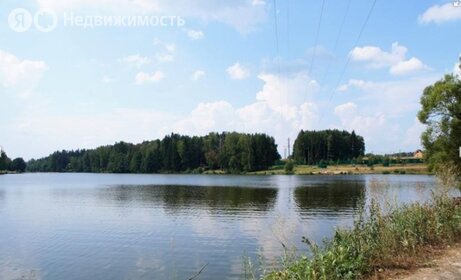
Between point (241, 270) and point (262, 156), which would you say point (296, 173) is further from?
point (241, 270)

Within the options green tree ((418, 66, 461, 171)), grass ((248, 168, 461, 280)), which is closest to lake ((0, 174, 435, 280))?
grass ((248, 168, 461, 280))

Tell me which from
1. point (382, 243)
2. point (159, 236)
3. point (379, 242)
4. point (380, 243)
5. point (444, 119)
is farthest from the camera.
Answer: point (444, 119)

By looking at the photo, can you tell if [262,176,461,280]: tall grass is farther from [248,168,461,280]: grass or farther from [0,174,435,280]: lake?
[0,174,435,280]: lake

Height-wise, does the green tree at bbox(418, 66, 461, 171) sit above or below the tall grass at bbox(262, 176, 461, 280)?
above

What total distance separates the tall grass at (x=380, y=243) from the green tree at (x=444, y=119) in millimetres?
27463

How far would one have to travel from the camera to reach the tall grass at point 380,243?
952 cm

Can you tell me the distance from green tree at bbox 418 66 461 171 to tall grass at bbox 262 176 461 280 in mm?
27463

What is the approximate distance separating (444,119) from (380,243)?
33.9 m

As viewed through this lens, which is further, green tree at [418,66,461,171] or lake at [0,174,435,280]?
green tree at [418,66,461,171]

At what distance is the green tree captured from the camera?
39500 mm

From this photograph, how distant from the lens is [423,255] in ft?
36.1

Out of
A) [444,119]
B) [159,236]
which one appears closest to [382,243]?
[159,236]

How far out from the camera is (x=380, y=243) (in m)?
11.7

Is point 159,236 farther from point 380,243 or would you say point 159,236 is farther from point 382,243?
point 382,243
